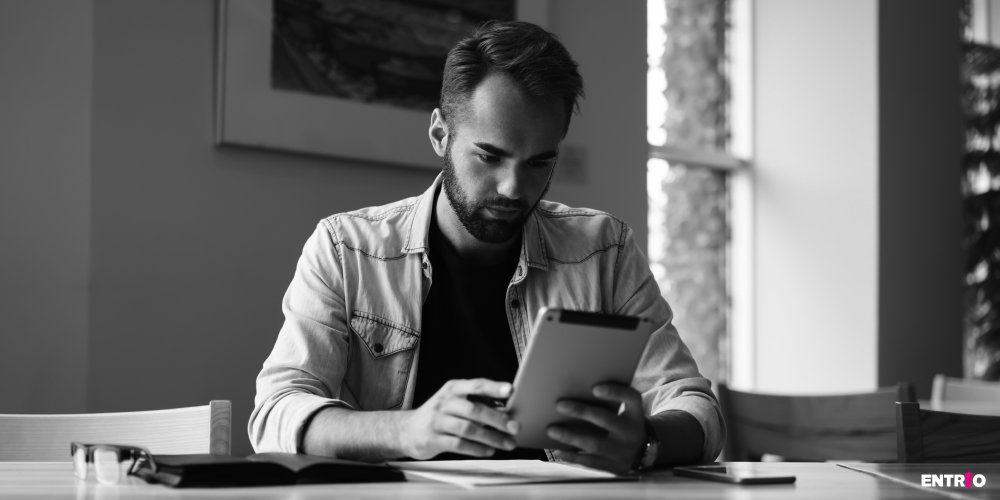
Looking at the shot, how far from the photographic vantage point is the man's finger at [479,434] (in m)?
1.05

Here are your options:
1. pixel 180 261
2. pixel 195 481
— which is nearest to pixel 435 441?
pixel 195 481

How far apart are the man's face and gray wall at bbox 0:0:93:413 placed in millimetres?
931

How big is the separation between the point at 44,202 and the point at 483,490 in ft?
4.75

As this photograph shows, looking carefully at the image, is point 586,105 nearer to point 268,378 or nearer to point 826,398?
point 826,398

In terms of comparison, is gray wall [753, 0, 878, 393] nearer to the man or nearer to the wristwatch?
the man

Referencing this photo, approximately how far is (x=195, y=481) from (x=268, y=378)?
46 centimetres

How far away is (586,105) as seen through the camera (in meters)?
2.92

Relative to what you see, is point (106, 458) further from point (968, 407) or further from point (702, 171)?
point (702, 171)

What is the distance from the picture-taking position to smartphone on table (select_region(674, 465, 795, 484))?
3.40 ft

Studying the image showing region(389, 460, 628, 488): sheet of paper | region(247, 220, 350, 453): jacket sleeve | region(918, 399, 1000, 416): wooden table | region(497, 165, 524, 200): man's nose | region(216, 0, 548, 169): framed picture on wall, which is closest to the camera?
region(389, 460, 628, 488): sheet of paper

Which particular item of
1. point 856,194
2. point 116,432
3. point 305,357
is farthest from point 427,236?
point 856,194

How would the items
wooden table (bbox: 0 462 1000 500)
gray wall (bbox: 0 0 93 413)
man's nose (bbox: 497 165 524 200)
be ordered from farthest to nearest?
gray wall (bbox: 0 0 93 413), man's nose (bbox: 497 165 524 200), wooden table (bbox: 0 462 1000 500)

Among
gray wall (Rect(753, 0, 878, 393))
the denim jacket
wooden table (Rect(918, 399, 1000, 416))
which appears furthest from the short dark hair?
gray wall (Rect(753, 0, 878, 393))

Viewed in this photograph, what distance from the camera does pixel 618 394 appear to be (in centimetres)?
109
